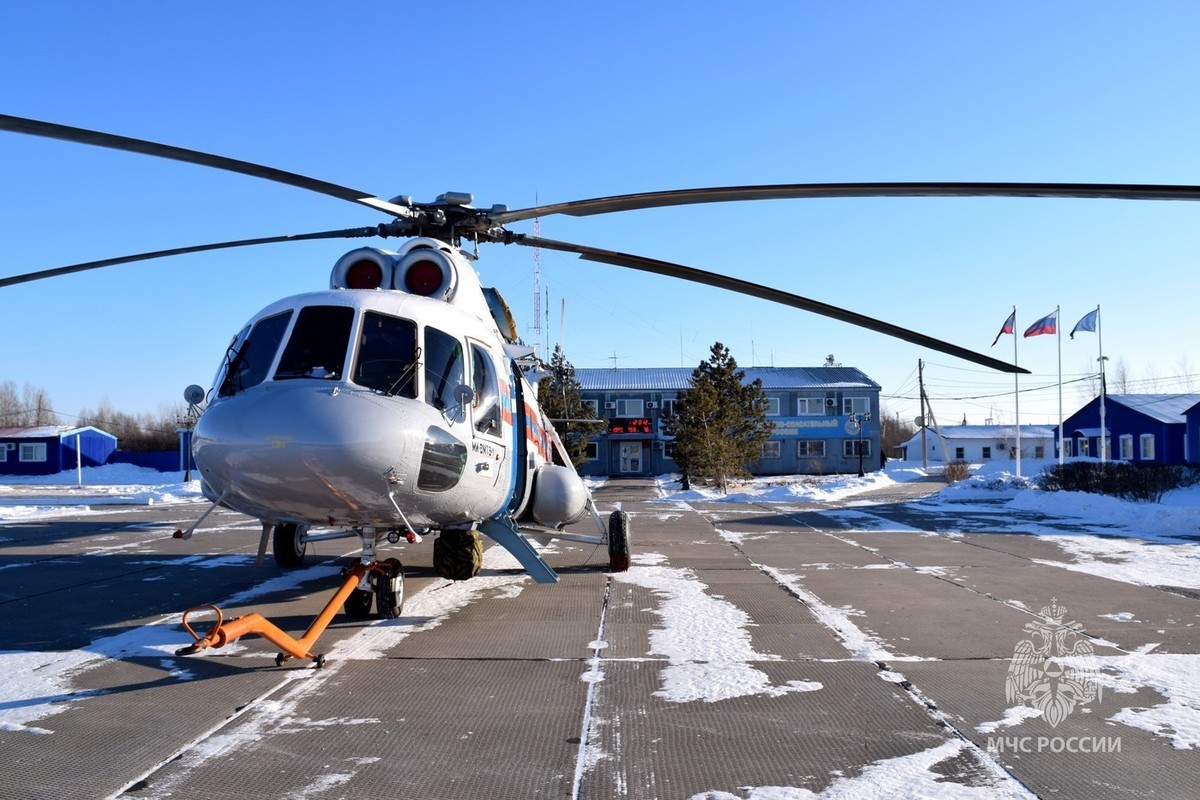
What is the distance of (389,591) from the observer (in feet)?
24.1

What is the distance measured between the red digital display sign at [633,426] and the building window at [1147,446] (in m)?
25.8

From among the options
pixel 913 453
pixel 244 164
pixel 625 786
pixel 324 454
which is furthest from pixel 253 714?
pixel 913 453

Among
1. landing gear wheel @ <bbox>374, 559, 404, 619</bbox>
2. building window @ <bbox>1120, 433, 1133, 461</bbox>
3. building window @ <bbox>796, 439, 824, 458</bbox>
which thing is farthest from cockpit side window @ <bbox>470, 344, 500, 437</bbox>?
building window @ <bbox>796, 439, 824, 458</bbox>

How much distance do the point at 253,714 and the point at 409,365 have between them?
2.80 metres

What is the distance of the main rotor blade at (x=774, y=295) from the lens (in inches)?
276

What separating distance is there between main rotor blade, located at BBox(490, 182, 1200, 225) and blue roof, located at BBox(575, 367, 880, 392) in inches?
1876

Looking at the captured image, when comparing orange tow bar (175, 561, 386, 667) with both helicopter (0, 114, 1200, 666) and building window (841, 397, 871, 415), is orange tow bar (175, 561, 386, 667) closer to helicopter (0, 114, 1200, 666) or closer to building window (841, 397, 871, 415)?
helicopter (0, 114, 1200, 666)

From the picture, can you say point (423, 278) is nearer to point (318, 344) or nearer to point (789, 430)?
point (318, 344)

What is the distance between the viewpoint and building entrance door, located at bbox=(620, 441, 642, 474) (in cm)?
5584

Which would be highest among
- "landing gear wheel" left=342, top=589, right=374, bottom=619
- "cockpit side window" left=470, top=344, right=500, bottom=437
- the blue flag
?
the blue flag

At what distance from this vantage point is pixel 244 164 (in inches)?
262

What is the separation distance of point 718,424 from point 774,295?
89.1 ft

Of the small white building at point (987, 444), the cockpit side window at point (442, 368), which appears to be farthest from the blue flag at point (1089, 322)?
the small white building at point (987, 444)

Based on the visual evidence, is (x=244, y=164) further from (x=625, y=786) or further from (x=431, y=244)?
(x=625, y=786)
